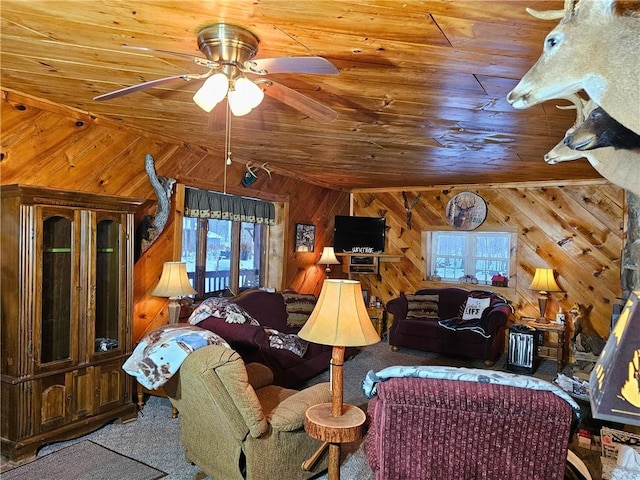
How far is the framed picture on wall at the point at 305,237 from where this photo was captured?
6.38 metres

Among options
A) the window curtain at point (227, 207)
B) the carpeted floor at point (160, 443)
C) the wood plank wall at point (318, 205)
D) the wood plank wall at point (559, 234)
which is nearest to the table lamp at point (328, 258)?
the wood plank wall at point (318, 205)

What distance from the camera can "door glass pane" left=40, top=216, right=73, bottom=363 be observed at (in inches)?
123

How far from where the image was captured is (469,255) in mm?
6859

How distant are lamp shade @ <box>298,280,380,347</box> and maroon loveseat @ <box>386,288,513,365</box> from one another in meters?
3.70

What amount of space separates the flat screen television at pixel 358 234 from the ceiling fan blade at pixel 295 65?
5074 mm

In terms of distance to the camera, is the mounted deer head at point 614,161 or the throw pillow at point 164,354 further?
the throw pillow at point 164,354

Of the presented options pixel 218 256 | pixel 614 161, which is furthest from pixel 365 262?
pixel 614 161

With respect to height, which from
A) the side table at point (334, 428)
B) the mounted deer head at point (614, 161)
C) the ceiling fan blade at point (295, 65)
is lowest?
the side table at point (334, 428)

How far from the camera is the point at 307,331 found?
2352 mm

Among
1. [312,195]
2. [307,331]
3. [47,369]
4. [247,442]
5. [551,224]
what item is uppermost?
[312,195]

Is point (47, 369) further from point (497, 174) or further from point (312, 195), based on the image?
point (497, 174)

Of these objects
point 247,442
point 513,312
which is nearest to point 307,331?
point 247,442

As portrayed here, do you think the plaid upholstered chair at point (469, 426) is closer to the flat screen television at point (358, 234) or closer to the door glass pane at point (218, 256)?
the door glass pane at point (218, 256)

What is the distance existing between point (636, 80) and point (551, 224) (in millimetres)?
5547
